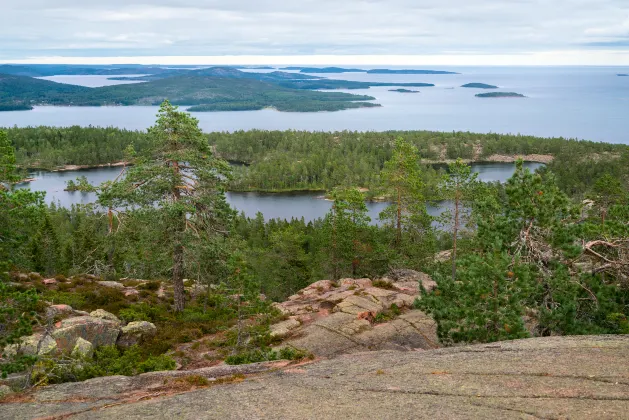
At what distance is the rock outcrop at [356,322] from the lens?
20.0 m

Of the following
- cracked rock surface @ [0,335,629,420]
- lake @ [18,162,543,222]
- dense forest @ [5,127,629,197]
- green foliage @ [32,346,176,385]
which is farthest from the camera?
dense forest @ [5,127,629,197]

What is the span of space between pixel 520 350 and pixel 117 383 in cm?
992

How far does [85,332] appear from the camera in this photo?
20.2 metres

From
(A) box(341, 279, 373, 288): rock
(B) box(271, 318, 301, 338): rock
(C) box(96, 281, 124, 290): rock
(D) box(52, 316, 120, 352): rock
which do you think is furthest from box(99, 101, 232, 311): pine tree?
(A) box(341, 279, 373, 288): rock

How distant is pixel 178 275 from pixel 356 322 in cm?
1017

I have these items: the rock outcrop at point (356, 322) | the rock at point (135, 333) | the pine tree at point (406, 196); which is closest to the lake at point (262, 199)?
the pine tree at point (406, 196)

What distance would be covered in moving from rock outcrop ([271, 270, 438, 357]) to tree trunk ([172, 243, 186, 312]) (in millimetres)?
5575

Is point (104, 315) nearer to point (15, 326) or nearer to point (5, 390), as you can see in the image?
point (15, 326)

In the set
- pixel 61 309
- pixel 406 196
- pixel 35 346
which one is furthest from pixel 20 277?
pixel 406 196

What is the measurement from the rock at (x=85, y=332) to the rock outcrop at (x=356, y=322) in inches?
279

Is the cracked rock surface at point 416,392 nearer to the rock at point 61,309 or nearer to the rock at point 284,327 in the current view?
the rock at point 284,327

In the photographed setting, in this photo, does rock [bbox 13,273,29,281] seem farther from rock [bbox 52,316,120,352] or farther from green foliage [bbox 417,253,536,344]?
green foliage [bbox 417,253,536,344]

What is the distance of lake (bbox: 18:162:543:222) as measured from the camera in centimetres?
11050

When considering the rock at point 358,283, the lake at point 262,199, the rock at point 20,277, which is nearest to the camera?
the rock at point 20,277
